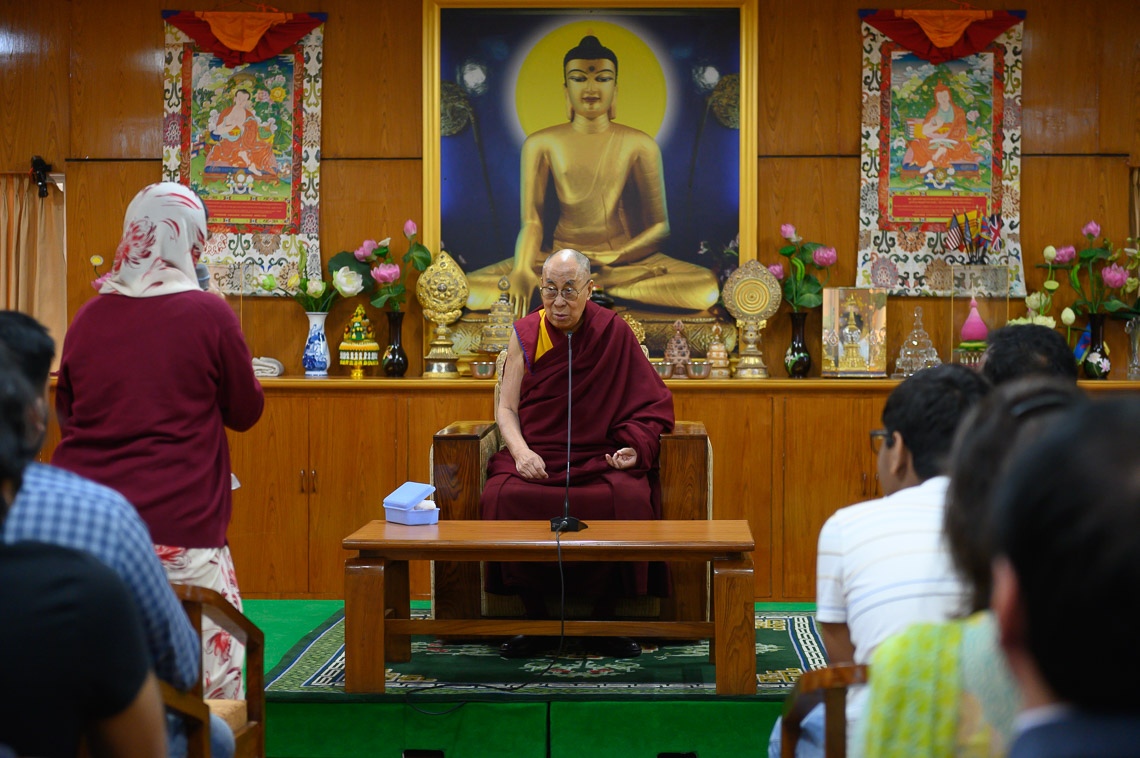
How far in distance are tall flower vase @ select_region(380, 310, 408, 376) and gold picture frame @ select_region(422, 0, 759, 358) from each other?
0.90 ft

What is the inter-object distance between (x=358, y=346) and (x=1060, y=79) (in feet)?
11.9

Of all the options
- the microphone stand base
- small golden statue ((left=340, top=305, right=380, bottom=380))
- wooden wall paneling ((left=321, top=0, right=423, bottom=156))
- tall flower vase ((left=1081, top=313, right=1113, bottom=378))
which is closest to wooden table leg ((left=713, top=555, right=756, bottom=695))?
the microphone stand base

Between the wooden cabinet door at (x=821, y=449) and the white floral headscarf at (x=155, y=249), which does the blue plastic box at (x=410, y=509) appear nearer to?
the white floral headscarf at (x=155, y=249)

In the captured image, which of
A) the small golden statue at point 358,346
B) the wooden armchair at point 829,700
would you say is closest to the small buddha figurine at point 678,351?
the small golden statue at point 358,346

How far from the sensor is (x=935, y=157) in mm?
5438

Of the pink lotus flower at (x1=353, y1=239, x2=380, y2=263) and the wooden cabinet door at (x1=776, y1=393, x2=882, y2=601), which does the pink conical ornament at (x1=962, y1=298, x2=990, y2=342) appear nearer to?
the wooden cabinet door at (x1=776, y1=393, x2=882, y2=601)

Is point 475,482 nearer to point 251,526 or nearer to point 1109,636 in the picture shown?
point 251,526

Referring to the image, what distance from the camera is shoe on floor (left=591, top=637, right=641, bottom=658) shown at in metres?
3.74

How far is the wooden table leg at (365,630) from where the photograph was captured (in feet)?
10.7

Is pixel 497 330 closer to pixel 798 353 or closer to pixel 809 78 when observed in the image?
pixel 798 353

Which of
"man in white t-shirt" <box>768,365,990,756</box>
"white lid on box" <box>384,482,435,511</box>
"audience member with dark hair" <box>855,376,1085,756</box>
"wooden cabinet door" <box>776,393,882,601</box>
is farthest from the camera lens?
"wooden cabinet door" <box>776,393,882,601</box>

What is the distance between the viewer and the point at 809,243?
539 cm

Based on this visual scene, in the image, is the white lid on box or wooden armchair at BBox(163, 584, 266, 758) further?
the white lid on box

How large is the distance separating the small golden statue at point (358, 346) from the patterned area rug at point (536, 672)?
1.61 meters
